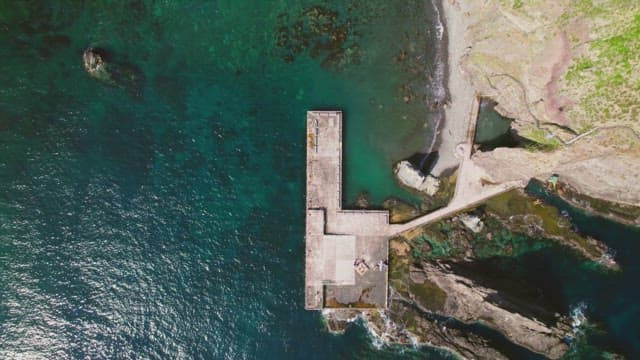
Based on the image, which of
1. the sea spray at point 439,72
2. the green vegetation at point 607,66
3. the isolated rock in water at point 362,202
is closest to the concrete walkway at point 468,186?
the sea spray at point 439,72

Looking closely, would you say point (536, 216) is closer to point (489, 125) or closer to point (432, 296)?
point (489, 125)

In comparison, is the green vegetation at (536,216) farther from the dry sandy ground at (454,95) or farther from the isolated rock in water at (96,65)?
the isolated rock in water at (96,65)

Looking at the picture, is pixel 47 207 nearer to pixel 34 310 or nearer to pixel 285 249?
pixel 34 310

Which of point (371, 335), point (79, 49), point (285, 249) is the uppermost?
point (79, 49)

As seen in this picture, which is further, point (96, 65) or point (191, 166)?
point (191, 166)

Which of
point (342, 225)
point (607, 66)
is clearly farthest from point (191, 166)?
point (607, 66)

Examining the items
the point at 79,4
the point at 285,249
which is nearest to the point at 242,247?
the point at 285,249
